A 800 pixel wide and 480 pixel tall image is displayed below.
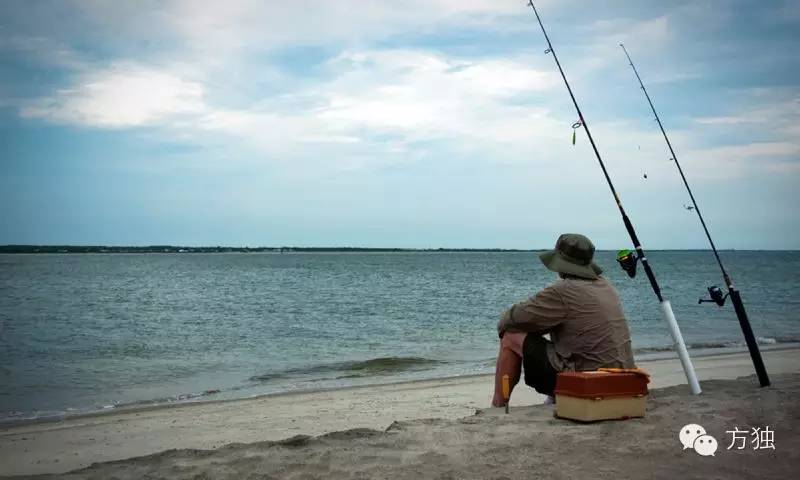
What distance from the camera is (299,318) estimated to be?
21016 mm

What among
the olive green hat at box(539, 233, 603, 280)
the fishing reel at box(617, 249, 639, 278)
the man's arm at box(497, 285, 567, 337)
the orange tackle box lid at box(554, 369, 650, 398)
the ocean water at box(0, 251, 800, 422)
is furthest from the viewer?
the ocean water at box(0, 251, 800, 422)

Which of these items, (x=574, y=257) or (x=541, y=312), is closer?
(x=541, y=312)

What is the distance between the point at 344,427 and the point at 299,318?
607 inches

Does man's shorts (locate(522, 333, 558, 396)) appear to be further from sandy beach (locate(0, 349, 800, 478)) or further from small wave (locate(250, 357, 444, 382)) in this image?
small wave (locate(250, 357, 444, 382))

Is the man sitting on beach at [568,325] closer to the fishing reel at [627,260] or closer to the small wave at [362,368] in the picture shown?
the fishing reel at [627,260]

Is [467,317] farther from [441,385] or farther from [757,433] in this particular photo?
[757,433]

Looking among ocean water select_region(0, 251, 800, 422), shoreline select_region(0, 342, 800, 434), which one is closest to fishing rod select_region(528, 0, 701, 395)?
shoreline select_region(0, 342, 800, 434)

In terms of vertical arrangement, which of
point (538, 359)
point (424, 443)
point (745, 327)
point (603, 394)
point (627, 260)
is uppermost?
point (627, 260)

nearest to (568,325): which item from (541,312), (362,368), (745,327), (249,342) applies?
(541,312)

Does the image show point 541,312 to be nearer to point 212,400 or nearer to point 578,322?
point 578,322

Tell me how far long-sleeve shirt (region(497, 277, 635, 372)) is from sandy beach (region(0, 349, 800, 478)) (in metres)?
0.42

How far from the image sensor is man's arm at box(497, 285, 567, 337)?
4395mm

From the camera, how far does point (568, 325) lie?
4.46m

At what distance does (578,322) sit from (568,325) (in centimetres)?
6
